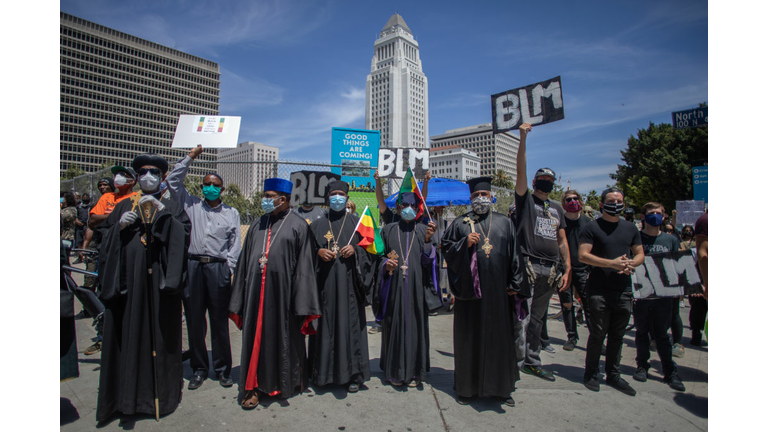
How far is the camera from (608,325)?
441 cm

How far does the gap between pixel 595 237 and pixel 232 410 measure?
4.15 metres

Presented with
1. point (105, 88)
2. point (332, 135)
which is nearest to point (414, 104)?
point (105, 88)

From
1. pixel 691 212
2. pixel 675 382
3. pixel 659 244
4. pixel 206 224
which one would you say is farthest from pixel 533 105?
pixel 691 212

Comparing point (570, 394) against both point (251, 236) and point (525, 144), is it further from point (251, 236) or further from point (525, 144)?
point (251, 236)

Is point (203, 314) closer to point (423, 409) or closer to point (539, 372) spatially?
point (423, 409)

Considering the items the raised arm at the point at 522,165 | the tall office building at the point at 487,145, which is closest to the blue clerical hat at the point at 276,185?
the raised arm at the point at 522,165

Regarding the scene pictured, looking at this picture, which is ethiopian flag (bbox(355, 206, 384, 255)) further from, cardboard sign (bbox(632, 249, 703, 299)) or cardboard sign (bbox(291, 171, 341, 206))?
cardboard sign (bbox(632, 249, 703, 299))

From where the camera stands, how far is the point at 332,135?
9.80 m

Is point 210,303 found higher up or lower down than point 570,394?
higher up

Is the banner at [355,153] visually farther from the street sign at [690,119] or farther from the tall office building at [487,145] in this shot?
the tall office building at [487,145]

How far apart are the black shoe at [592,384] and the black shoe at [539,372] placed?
35 cm

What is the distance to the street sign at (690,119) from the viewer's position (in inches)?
390

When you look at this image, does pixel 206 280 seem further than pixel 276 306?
Yes

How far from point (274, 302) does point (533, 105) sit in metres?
4.11
